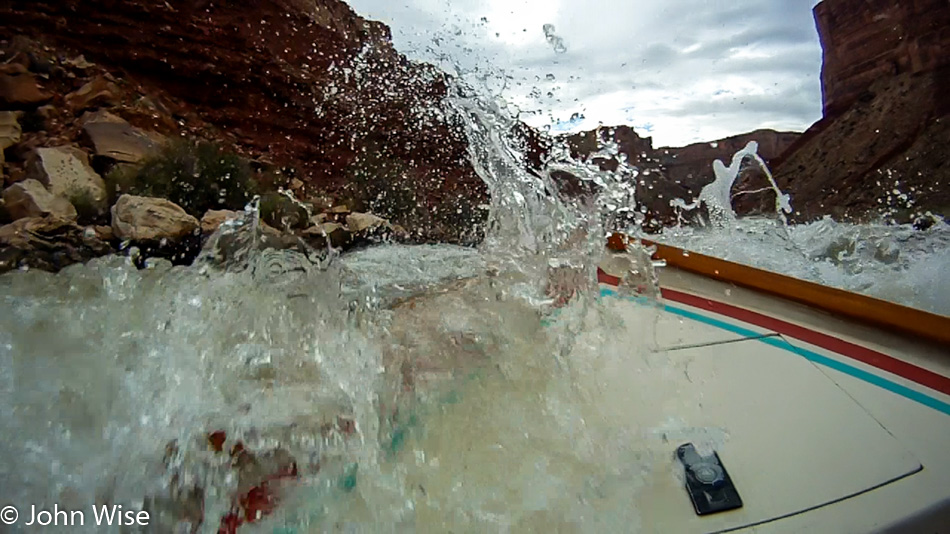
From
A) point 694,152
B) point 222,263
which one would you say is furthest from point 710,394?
point 694,152

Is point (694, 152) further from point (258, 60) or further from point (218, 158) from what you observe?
point (218, 158)

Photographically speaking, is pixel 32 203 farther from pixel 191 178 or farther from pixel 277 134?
pixel 277 134

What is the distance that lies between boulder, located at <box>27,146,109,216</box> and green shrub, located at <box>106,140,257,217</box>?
237 millimetres

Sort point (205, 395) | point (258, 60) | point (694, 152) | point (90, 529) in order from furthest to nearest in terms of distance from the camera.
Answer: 1. point (694, 152)
2. point (258, 60)
3. point (205, 395)
4. point (90, 529)

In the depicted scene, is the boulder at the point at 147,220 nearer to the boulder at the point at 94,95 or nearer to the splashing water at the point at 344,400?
the boulder at the point at 94,95

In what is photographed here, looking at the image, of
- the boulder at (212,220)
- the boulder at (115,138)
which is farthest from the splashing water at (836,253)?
the boulder at (115,138)

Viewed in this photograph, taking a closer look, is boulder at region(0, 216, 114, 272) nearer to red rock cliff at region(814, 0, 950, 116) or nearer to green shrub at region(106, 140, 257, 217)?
green shrub at region(106, 140, 257, 217)

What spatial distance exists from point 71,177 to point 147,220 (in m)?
1.85

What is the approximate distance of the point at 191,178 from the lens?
895 centimetres

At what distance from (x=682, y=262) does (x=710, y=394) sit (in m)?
0.59

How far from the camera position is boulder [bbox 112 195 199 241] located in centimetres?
677

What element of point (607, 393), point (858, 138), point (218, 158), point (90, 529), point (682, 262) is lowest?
point (218, 158)

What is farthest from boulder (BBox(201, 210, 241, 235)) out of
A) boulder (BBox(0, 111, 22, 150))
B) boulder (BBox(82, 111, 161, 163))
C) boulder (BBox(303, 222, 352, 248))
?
boulder (BBox(0, 111, 22, 150))

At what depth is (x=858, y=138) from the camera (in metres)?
18.1
